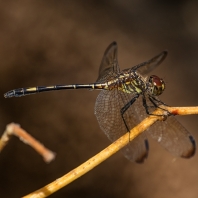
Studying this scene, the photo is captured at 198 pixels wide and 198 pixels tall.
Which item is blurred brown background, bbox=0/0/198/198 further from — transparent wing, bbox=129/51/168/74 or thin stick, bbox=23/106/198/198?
thin stick, bbox=23/106/198/198

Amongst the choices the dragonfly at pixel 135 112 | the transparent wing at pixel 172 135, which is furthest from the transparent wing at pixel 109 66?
the transparent wing at pixel 172 135

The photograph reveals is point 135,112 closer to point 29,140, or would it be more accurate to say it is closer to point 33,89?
point 33,89

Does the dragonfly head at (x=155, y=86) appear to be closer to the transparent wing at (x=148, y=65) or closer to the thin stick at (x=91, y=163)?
the transparent wing at (x=148, y=65)

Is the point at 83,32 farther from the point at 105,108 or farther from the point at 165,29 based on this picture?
the point at 105,108

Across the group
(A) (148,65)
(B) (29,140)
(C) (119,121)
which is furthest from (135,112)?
(B) (29,140)

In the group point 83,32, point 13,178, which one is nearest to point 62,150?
point 13,178
